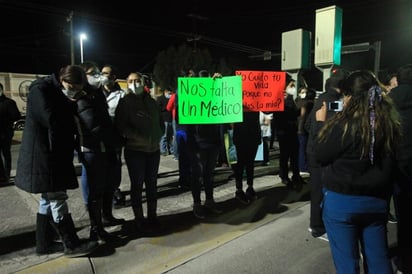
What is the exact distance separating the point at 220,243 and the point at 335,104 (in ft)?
6.37

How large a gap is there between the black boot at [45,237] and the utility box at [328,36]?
5.36 m

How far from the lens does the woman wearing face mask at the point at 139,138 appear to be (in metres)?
3.59

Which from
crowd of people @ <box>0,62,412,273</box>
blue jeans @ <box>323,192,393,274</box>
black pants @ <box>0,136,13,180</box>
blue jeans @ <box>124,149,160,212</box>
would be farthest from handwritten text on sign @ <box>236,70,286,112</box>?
black pants @ <box>0,136,13,180</box>

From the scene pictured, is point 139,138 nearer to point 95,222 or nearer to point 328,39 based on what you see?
point 95,222

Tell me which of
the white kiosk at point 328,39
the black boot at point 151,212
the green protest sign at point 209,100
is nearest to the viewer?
the black boot at point 151,212

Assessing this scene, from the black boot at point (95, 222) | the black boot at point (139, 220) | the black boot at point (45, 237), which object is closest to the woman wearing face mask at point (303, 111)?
the black boot at point (139, 220)

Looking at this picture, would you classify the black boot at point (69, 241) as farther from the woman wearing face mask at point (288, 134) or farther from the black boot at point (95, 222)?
the woman wearing face mask at point (288, 134)

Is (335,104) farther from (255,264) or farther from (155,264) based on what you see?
(155,264)

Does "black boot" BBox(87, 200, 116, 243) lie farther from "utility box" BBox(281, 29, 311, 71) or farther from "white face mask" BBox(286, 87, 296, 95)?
"utility box" BBox(281, 29, 311, 71)

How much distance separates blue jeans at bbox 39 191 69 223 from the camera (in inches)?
121

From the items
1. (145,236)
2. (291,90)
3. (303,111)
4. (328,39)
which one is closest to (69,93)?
(145,236)

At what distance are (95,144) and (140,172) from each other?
24.3 inches

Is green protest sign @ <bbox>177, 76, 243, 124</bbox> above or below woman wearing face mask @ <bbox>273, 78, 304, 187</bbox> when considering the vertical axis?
above

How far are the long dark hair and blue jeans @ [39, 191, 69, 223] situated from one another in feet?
7.93
